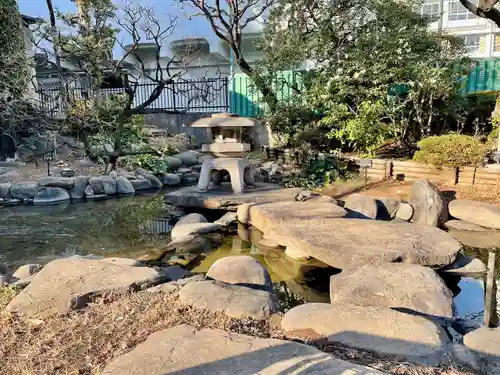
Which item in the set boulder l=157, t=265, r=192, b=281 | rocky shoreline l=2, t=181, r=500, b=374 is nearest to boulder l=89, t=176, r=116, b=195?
rocky shoreline l=2, t=181, r=500, b=374

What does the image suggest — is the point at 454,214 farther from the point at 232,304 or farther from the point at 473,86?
the point at 473,86

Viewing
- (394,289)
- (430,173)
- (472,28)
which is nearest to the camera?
(394,289)

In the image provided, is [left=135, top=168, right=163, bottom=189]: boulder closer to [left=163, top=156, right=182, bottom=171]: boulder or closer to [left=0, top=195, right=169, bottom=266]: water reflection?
[left=163, top=156, right=182, bottom=171]: boulder

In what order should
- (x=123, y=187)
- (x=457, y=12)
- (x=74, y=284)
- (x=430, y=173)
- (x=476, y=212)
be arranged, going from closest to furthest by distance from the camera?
1. (x=74, y=284)
2. (x=476, y=212)
3. (x=430, y=173)
4. (x=123, y=187)
5. (x=457, y=12)

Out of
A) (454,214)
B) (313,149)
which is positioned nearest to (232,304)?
(454,214)

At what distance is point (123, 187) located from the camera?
396 inches

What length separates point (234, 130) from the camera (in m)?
7.87

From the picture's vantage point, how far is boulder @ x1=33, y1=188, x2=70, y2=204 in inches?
360

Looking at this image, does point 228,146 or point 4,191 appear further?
point 4,191

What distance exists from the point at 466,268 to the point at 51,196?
8.34m

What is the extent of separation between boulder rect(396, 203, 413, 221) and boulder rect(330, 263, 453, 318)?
2.81m

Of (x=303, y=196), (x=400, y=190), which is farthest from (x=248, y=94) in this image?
(x=303, y=196)

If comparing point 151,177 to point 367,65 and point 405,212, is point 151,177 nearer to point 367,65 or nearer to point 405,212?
point 367,65

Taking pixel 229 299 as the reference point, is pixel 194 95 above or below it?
above
